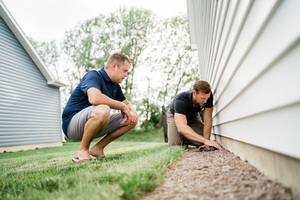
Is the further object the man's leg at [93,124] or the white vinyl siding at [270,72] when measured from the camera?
the man's leg at [93,124]

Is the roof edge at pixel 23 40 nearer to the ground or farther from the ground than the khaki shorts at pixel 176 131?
farther from the ground

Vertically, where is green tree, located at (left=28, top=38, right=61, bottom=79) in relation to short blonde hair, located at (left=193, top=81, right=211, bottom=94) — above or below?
above

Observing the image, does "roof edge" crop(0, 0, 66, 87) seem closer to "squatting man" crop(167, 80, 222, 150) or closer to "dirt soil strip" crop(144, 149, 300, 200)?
"squatting man" crop(167, 80, 222, 150)

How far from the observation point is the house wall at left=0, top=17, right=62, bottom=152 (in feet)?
36.0

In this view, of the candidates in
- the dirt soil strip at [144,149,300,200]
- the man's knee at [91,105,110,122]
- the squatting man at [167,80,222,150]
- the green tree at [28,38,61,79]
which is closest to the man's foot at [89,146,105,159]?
the man's knee at [91,105,110,122]

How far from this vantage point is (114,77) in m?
3.55

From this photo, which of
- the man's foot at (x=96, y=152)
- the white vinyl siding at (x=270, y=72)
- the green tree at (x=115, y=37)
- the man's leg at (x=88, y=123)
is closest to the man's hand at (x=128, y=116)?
the man's leg at (x=88, y=123)

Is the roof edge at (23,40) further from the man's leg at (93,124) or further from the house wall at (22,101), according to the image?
the man's leg at (93,124)

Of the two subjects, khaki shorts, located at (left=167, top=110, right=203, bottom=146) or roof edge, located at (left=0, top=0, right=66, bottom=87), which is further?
roof edge, located at (left=0, top=0, right=66, bottom=87)

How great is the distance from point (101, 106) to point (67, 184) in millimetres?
1550

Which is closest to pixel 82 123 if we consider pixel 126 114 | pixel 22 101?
pixel 126 114

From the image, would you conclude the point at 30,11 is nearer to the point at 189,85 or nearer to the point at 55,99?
the point at 55,99

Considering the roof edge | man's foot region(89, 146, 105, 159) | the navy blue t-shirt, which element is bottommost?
man's foot region(89, 146, 105, 159)

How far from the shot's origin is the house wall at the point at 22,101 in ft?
36.0
